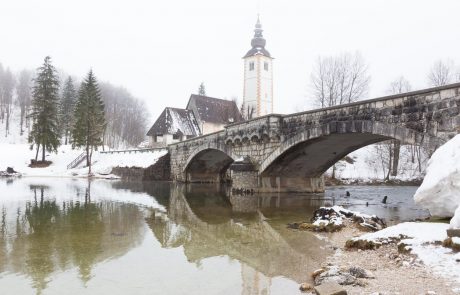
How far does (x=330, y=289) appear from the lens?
5.02 metres

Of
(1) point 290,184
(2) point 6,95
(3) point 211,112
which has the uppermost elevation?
(2) point 6,95

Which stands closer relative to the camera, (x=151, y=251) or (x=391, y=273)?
(x=391, y=273)

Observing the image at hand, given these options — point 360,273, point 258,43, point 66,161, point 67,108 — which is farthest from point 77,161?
point 360,273

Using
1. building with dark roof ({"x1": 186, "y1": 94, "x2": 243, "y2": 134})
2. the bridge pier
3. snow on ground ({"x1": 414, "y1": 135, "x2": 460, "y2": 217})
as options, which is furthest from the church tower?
snow on ground ({"x1": 414, "y1": 135, "x2": 460, "y2": 217})

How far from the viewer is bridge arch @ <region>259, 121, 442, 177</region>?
13469 mm

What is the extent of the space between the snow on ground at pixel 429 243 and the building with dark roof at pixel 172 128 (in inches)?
1687

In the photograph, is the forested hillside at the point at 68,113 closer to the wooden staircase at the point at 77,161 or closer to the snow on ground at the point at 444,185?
the wooden staircase at the point at 77,161

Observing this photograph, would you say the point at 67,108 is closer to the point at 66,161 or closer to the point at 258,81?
the point at 66,161

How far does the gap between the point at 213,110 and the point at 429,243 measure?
1969 inches

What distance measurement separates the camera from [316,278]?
5.96 meters

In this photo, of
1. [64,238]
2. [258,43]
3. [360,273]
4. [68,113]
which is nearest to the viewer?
[360,273]

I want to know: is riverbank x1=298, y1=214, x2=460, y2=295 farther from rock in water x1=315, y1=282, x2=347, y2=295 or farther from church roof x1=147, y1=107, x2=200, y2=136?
church roof x1=147, y1=107, x2=200, y2=136

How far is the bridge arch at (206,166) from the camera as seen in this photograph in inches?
1283

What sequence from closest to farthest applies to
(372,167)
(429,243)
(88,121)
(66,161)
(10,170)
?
(429,243) → (10,170) → (372,167) → (88,121) → (66,161)
